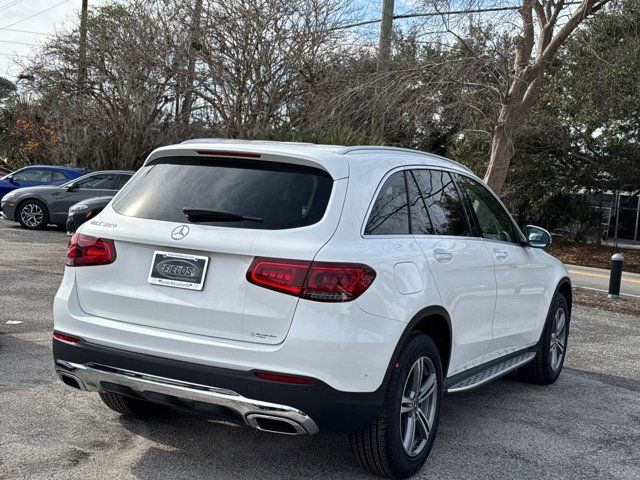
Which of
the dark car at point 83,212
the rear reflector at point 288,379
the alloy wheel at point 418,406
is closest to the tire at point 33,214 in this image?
the dark car at point 83,212

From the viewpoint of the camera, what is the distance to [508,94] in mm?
14094

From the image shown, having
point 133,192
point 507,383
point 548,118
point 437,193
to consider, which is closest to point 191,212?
point 133,192

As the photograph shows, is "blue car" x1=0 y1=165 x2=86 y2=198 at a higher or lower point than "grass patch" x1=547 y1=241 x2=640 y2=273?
higher

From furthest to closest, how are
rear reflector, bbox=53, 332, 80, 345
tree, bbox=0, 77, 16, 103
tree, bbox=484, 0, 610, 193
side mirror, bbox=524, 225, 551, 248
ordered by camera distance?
1. tree, bbox=0, 77, 16, 103
2. tree, bbox=484, 0, 610, 193
3. side mirror, bbox=524, 225, 551, 248
4. rear reflector, bbox=53, 332, 80, 345

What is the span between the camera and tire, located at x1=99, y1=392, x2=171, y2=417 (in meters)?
5.09

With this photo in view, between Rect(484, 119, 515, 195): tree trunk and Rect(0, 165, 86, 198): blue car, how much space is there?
11534mm

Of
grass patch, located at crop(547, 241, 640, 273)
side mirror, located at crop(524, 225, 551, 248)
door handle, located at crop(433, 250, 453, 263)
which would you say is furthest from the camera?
grass patch, located at crop(547, 241, 640, 273)

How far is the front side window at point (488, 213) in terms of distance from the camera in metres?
5.78

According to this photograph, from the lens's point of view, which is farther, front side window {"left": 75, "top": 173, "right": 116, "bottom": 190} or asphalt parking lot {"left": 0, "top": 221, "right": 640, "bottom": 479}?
front side window {"left": 75, "top": 173, "right": 116, "bottom": 190}

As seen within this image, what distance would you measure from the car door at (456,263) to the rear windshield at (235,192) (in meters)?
0.84

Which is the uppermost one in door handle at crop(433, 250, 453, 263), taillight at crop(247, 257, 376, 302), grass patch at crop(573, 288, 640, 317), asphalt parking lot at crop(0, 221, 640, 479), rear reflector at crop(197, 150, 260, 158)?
rear reflector at crop(197, 150, 260, 158)

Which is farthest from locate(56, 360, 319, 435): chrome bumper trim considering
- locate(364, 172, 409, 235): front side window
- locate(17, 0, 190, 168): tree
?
locate(17, 0, 190, 168): tree

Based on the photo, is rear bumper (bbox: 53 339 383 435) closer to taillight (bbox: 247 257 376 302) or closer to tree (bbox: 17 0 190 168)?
taillight (bbox: 247 257 376 302)

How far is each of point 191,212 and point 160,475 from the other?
1.41 metres
